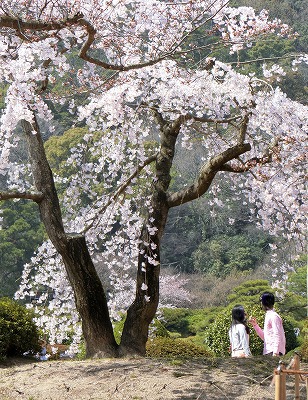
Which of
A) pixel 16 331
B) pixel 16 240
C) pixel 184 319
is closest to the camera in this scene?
pixel 16 331

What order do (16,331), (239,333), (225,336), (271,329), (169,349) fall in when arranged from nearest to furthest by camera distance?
(271,329) → (239,333) → (16,331) → (169,349) → (225,336)

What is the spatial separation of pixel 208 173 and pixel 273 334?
54.9 inches

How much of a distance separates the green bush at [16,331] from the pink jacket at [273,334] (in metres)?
2.94

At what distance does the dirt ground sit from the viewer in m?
4.52

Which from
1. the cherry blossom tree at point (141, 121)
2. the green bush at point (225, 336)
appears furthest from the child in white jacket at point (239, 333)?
the green bush at point (225, 336)

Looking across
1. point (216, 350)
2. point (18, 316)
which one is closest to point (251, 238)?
point (216, 350)

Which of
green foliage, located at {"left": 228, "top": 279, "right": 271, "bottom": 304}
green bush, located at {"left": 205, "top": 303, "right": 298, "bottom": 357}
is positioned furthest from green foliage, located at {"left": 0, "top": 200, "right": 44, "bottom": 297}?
green bush, located at {"left": 205, "top": 303, "right": 298, "bottom": 357}

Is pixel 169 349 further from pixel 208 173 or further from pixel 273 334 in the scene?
pixel 208 173

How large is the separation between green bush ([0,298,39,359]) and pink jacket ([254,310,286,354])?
2.94m

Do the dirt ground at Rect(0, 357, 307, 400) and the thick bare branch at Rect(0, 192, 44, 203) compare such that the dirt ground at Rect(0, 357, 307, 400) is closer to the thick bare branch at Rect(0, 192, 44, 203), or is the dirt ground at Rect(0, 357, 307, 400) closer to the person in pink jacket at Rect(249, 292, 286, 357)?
the person in pink jacket at Rect(249, 292, 286, 357)

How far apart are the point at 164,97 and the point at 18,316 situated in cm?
292

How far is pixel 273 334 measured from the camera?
5184mm

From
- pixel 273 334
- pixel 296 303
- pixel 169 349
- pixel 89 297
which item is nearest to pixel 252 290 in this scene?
pixel 296 303

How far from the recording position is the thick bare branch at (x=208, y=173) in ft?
17.6
